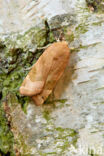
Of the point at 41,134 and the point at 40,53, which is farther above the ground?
the point at 40,53

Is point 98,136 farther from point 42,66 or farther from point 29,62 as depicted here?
point 29,62

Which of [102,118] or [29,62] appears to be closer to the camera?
[102,118]

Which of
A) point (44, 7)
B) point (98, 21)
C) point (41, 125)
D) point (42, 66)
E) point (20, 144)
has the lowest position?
point (20, 144)

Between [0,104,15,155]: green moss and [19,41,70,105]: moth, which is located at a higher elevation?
[19,41,70,105]: moth

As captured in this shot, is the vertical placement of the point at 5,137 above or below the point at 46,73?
below

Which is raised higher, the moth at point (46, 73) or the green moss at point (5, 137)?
the moth at point (46, 73)

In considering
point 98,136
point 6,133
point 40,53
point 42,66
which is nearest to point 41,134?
point 6,133
